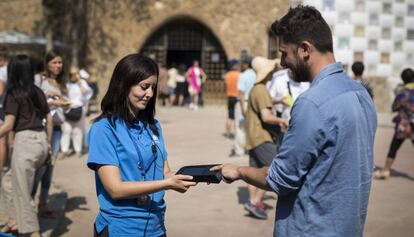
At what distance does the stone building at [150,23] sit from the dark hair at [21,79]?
13.6 meters

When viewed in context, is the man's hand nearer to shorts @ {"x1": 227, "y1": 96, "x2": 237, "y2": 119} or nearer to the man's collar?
the man's collar

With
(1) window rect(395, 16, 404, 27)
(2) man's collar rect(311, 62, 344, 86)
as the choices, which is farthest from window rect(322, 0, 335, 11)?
(2) man's collar rect(311, 62, 344, 86)

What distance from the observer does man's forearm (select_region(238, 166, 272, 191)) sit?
7.05ft

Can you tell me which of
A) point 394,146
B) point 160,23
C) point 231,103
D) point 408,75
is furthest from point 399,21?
point 394,146

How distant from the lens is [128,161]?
2.40m

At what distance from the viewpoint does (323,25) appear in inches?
79.0

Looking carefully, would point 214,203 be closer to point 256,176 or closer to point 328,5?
point 256,176

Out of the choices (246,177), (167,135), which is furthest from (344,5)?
(246,177)

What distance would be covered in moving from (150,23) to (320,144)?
16.4m

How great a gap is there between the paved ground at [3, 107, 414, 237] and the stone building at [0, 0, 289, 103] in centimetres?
905

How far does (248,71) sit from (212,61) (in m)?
10.5

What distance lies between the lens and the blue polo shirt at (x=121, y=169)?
235 centimetres

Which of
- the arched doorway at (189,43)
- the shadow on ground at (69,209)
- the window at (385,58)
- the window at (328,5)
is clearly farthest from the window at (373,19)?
the shadow on ground at (69,209)

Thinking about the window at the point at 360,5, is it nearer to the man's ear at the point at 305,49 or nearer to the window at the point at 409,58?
the window at the point at 409,58
